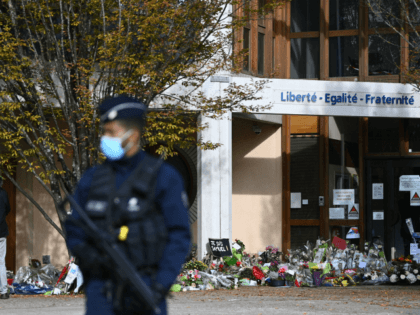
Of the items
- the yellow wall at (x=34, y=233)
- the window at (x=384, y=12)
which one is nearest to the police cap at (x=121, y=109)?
the window at (x=384, y=12)

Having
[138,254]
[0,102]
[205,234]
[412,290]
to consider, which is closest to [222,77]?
[205,234]

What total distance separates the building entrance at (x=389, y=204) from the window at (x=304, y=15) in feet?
12.2

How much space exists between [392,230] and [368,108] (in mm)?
3491

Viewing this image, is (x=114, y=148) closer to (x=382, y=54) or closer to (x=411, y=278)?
(x=411, y=278)

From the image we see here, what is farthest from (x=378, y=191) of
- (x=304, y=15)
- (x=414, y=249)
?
(x=304, y=15)

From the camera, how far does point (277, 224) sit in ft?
56.3

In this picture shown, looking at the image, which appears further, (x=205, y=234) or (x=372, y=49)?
(x=372, y=49)

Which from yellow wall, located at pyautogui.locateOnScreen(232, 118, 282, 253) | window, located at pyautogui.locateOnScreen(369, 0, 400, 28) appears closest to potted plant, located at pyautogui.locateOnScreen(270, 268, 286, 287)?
yellow wall, located at pyautogui.locateOnScreen(232, 118, 282, 253)

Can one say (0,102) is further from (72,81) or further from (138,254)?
(138,254)

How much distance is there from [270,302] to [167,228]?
771 cm

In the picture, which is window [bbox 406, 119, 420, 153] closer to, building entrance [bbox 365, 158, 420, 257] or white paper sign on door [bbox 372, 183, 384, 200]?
building entrance [bbox 365, 158, 420, 257]

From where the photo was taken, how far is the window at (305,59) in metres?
17.3

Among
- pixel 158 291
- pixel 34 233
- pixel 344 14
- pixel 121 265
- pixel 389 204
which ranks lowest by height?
pixel 34 233

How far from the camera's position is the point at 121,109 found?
314 cm
